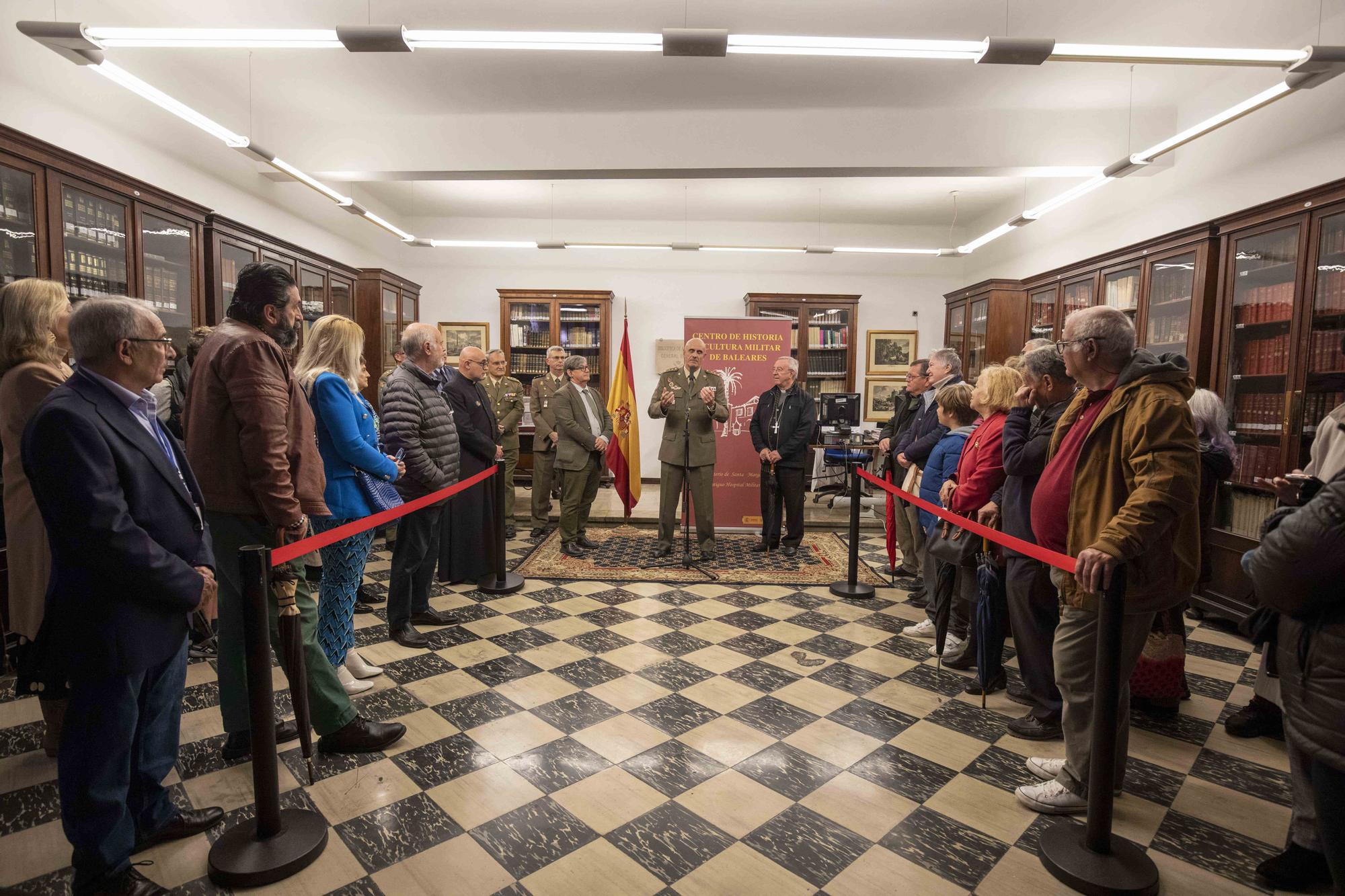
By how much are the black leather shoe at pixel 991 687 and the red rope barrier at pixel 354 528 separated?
273 cm

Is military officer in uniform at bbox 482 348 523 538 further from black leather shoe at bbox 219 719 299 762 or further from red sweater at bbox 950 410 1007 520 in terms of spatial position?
red sweater at bbox 950 410 1007 520

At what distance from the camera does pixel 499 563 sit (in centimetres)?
438

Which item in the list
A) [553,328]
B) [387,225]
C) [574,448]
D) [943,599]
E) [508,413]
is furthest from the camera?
[553,328]

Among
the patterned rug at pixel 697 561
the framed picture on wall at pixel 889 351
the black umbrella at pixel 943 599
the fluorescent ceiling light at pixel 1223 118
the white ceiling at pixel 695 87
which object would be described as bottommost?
the patterned rug at pixel 697 561

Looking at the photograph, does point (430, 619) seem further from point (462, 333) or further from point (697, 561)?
point (462, 333)

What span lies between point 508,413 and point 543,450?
861 mm

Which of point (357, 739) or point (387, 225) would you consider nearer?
point (357, 739)

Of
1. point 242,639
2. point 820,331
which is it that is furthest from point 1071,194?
point 242,639

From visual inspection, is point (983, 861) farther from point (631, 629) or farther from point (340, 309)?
point (340, 309)

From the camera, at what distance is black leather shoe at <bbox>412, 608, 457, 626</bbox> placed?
370 centimetres

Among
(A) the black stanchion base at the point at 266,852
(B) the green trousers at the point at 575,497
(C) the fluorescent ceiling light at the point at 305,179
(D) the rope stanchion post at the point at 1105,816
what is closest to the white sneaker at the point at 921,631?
(D) the rope stanchion post at the point at 1105,816

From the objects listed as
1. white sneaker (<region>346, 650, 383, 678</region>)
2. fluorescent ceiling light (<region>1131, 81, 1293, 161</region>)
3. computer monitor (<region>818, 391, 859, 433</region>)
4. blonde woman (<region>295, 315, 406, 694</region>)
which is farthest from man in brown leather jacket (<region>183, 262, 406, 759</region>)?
computer monitor (<region>818, 391, 859, 433</region>)

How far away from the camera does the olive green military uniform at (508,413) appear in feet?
22.4

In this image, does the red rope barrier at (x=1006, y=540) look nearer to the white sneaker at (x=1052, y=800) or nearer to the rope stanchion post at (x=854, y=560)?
the rope stanchion post at (x=854, y=560)
